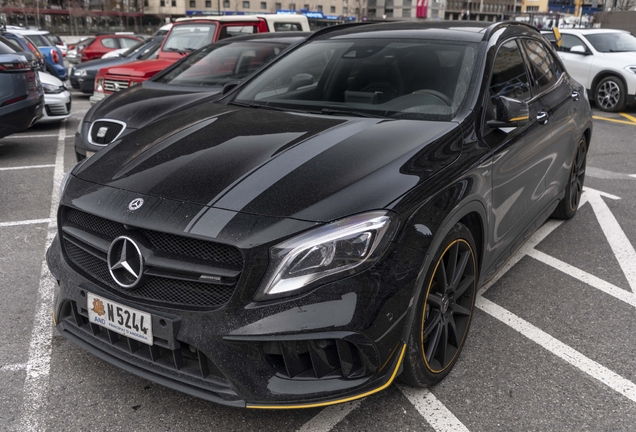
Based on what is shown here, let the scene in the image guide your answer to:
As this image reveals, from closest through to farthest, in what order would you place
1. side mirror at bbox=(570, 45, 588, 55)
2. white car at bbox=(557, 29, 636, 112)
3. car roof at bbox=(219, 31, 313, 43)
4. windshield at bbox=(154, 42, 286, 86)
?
1. windshield at bbox=(154, 42, 286, 86)
2. car roof at bbox=(219, 31, 313, 43)
3. white car at bbox=(557, 29, 636, 112)
4. side mirror at bbox=(570, 45, 588, 55)

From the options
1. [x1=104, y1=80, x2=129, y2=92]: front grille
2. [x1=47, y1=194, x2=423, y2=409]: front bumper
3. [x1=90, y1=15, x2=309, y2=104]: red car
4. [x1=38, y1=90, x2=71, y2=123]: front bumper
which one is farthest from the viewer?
→ [x1=90, y1=15, x2=309, y2=104]: red car

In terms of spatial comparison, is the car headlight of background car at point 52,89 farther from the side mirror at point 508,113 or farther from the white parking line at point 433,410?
the white parking line at point 433,410

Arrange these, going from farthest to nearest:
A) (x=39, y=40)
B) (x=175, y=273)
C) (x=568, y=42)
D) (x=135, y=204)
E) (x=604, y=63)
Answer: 1. (x=39, y=40)
2. (x=568, y=42)
3. (x=604, y=63)
4. (x=135, y=204)
5. (x=175, y=273)

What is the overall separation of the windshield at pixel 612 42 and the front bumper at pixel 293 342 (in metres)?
11.9

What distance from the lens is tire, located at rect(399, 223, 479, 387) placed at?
2498 millimetres

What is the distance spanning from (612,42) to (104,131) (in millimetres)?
10800

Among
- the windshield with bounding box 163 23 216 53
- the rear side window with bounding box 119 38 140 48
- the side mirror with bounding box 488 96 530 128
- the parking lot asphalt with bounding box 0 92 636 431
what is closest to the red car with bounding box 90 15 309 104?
the windshield with bounding box 163 23 216 53

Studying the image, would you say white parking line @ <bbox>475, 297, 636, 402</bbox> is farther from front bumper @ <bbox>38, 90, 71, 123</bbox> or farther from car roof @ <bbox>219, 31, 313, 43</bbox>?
front bumper @ <bbox>38, 90, 71, 123</bbox>

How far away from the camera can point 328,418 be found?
2.58 meters

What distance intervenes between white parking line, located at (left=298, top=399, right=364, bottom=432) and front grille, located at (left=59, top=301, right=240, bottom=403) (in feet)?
1.44

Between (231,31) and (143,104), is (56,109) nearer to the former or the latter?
(231,31)

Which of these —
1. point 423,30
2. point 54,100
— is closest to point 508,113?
point 423,30

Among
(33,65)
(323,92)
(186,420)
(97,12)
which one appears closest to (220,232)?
(186,420)

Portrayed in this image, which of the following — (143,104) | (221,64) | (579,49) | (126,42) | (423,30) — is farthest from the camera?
(126,42)
